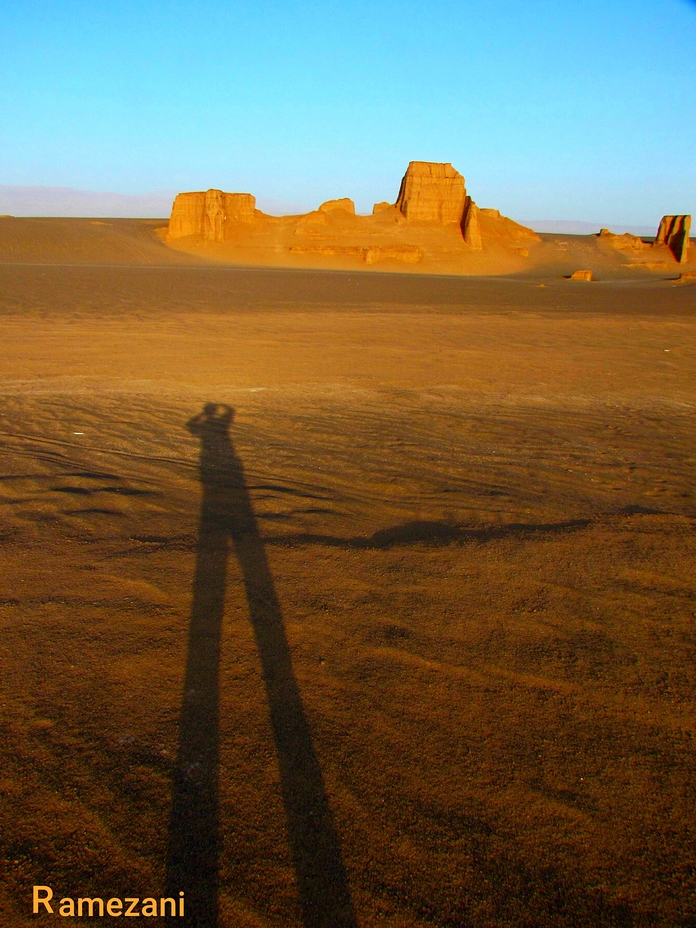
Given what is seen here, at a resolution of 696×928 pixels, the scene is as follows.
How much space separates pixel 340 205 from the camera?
74125 millimetres

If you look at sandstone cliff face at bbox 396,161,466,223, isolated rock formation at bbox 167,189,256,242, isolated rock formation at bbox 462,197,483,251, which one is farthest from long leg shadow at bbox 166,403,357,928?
sandstone cliff face at bbox 396,161,466,223

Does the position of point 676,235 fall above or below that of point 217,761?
above

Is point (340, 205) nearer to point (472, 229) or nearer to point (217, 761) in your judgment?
point (472, 229)

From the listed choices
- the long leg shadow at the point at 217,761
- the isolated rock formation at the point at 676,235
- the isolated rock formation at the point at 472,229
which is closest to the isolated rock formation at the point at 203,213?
the isolated rock formation at the point at 472,229

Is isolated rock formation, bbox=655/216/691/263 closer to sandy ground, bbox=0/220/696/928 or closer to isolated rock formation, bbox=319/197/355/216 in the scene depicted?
isolated rock formation, bbox=319/197/355/216

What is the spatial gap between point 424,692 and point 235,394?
7.09 metres

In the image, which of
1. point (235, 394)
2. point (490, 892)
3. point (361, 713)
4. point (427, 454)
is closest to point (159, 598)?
point (361, 713)

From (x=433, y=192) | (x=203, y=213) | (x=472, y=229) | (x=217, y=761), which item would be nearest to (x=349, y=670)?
(x=217, y=761)

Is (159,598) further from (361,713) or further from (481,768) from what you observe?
(481,768)

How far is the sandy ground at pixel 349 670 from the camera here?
2.13 metres

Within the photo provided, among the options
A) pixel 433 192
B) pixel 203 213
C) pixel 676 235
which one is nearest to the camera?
pixel 203 213

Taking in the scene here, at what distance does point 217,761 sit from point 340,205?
257ft

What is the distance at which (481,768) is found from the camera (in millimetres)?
2547

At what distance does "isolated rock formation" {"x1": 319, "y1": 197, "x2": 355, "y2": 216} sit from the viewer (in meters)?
73.2
